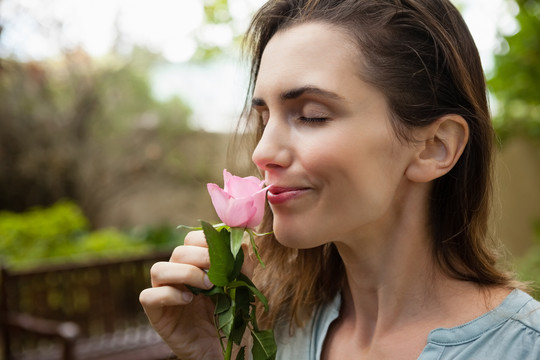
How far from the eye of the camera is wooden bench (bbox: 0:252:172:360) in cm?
415

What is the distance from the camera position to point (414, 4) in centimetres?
138

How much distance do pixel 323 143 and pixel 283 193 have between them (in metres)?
0.14

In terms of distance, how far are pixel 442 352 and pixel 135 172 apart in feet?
31.4

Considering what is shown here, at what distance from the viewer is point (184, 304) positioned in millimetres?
1420

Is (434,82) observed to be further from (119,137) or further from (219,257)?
(119,137)

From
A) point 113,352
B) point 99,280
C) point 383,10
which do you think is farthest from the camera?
point 99,280

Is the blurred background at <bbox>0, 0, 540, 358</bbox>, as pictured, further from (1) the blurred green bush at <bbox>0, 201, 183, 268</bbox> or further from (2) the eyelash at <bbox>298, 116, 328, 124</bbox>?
(2) the eyelash at <bbox>298, 116, 328, 124</bbox>

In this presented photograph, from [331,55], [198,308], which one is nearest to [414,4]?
[331,55]

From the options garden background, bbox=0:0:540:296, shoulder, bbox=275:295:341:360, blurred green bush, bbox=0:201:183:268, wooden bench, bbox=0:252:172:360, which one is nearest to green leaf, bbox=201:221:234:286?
shoulder, bbox=275:295:341:360

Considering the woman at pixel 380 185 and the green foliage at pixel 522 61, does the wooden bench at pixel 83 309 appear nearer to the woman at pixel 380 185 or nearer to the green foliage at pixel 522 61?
the woman at pixel 380 185

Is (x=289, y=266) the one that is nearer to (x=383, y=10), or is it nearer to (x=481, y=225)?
(x=481, y=225)

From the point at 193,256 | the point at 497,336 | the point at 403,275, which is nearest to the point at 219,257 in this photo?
the point at 193,256

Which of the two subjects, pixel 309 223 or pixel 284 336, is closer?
pixel 309 223

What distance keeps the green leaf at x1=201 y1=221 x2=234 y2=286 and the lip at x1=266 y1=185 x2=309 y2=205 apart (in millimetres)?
138
